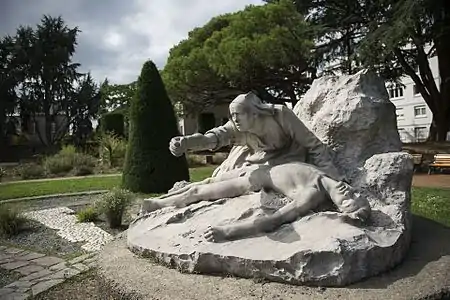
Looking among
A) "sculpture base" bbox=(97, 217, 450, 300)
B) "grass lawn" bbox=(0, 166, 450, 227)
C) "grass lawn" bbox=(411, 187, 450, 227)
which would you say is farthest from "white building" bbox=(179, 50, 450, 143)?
"sculpture base" bbox=(97, 217, 450, 300)

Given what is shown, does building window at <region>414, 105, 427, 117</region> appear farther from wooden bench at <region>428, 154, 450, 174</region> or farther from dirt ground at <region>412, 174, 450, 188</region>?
dirt ground at <region>412, 174, 450, 188</region>

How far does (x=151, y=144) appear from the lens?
9.50 m

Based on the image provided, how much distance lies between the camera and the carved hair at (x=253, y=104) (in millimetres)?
3314

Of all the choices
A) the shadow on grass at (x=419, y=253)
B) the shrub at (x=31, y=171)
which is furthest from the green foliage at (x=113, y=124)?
the shadow on grass at (x=419, y=253)

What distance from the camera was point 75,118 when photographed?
27750 millimetres

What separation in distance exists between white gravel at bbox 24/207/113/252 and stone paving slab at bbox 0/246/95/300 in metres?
0.61

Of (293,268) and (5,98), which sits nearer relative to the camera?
(293,268)

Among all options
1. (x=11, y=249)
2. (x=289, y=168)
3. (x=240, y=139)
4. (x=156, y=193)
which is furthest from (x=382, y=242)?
(x=156, y=193)

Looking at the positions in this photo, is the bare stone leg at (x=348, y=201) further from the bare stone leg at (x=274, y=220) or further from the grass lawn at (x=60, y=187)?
the grass lawn at (x=60, y=187)

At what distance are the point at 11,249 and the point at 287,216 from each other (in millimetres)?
4089

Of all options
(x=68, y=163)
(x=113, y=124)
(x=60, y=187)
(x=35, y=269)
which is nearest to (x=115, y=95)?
(x=113, y=124)

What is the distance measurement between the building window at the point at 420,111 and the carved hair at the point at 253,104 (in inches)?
1122

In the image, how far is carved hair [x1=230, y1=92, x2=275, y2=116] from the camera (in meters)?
3.31

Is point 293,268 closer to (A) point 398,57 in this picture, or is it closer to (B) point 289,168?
(B) point 289,168
